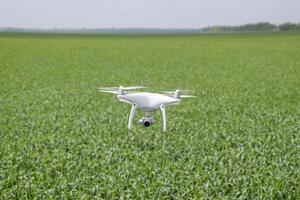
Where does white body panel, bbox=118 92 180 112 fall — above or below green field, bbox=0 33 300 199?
above

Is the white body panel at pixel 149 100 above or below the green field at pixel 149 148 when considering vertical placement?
above

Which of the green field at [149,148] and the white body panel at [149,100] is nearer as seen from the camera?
the green field at [149,148]

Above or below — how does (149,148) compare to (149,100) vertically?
below

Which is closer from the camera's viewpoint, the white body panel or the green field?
the green field

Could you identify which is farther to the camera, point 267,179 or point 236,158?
point 236,158

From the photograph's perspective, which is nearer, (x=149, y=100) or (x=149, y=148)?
(x=149, y=100)

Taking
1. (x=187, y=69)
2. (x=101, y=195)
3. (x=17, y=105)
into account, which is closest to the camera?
(x=101, y=195)

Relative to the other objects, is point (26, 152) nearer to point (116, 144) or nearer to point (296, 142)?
point (116, 144)

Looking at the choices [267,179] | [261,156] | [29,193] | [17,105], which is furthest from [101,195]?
[17,105]
